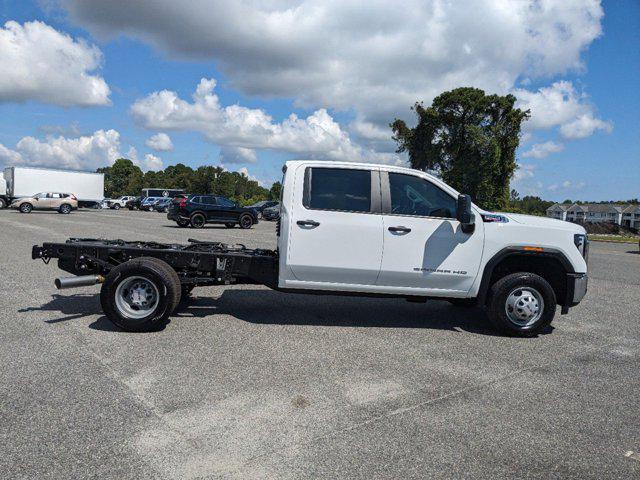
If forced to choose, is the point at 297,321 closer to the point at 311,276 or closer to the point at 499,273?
the point at 311,276

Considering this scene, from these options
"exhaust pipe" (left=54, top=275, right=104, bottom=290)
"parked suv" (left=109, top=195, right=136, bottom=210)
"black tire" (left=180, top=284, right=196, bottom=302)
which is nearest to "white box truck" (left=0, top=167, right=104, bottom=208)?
"parked suv" (left=109, top=195, right=136, bottom=210)

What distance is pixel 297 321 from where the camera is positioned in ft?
20.3

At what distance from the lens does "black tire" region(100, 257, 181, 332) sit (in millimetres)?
5348

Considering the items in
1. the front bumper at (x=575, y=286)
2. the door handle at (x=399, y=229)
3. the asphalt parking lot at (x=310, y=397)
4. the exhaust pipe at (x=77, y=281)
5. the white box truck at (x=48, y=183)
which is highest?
the white box truck at (x=48, y=183)

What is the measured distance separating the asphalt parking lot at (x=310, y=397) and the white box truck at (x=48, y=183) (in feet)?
131

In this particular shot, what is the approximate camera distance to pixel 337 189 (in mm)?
5621

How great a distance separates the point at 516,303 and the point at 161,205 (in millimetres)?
47125

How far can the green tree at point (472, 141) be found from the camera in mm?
41938

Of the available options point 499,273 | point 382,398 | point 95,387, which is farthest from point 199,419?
point 499,273

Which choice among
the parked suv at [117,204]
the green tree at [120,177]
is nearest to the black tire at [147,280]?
the parked suv at [117,204]

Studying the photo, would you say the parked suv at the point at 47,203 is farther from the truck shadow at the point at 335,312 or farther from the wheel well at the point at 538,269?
the wheel well at the point at 538,269

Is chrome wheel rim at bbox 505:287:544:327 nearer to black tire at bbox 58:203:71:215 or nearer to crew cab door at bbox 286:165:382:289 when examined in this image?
crew cab door at bbox 286:165:382:289

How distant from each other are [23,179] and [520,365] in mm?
44995

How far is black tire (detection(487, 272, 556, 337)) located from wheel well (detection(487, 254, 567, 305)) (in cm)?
23
